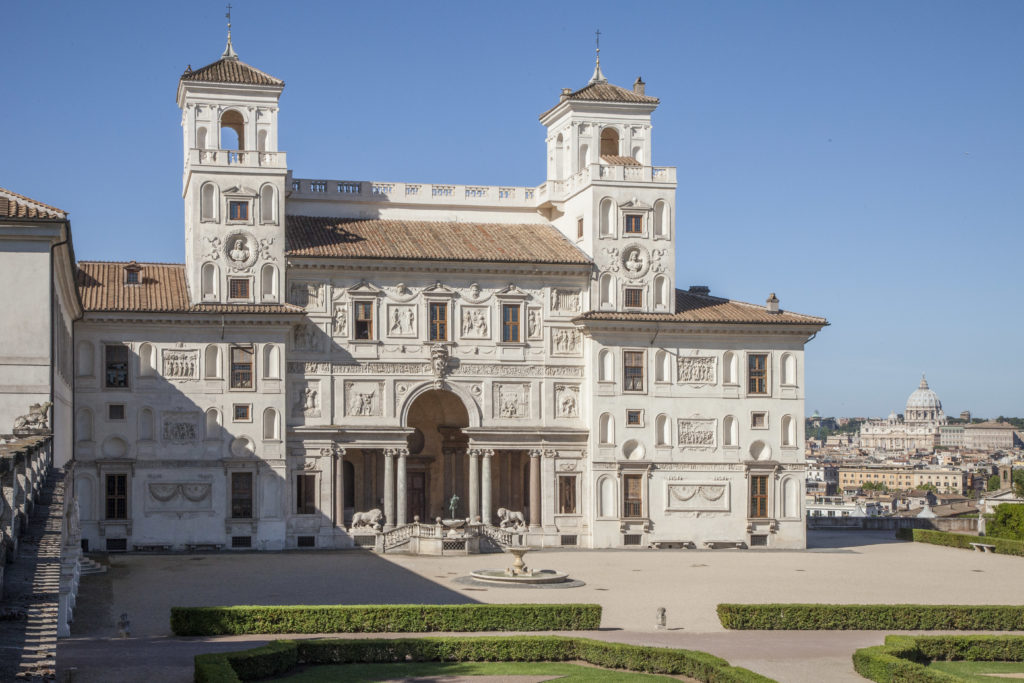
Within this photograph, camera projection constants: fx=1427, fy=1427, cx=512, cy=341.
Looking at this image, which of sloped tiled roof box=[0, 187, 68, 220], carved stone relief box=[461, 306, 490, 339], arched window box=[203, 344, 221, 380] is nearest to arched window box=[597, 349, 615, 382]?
carved stone relief box=[461, 306, 490, 339]

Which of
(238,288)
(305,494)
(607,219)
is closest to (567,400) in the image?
(607,219)

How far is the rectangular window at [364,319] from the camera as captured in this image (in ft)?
189

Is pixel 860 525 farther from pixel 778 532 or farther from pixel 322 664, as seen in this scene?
pixel 322 664

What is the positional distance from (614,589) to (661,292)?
761 inches

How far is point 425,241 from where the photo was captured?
195 feet

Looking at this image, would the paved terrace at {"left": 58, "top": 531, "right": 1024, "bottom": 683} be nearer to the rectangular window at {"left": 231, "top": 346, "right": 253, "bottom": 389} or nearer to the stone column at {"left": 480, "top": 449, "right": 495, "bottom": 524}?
the stone column at {"left": 480, "top": 449, "right": 495, "bottom": 524}

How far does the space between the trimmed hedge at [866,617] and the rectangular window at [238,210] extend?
28.7 metres

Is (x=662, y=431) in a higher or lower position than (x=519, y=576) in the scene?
higher

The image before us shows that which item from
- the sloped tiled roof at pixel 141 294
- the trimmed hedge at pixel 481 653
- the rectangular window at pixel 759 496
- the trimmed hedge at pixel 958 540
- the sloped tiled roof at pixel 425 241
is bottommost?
the trimmed hedge at pixel 958 540

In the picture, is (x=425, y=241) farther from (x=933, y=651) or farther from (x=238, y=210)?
(x=933, y=651)

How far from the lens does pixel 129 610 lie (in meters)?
37.4

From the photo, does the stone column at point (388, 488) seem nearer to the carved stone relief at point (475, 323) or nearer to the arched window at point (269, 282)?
the carved stone relief at point (475, 323)

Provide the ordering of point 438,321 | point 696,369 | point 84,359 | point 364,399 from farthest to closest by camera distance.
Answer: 1. point 696,369
2. point 438,321
3. point 364,399
4. point 84,359

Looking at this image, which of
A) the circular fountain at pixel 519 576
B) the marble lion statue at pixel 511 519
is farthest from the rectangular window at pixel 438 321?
the circular fountain at pixel 519 576
